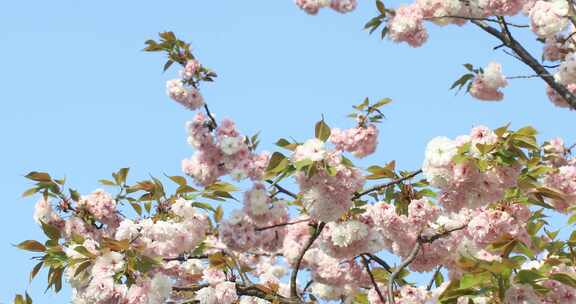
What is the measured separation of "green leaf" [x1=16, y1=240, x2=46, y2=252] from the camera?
4949 millimetres

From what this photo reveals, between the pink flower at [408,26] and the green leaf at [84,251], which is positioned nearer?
the green leaf at [84,251]

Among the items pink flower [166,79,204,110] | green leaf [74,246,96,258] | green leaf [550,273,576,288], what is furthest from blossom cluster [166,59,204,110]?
green leaf [550,273,576,288]

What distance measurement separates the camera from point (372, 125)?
680 centimetres

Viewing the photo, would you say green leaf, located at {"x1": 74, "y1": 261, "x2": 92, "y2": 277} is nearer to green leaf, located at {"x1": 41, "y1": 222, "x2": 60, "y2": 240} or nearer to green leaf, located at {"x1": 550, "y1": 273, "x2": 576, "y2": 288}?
green leaf, located at {"x1": 41, "y1": 222, "x2": 60, "y2": 240}

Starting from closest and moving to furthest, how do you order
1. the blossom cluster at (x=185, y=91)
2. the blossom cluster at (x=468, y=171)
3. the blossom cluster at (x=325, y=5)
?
the blossom cluster at (x=468, y=171)
the blossom cluster at (x=185, y=91)
the blossom cluster at (x=325, y=5)

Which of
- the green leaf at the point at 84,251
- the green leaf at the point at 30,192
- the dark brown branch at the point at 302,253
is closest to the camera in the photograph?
the green leaf at the point at 84,251

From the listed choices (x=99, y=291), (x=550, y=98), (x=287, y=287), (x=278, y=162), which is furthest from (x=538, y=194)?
(x=287, y=287)

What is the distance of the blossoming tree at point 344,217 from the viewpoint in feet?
13.6

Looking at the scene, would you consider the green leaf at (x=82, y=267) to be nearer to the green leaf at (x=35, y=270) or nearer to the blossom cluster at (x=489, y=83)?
the green leaf at (x=35, y=270)

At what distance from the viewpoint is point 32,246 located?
16.4 feet

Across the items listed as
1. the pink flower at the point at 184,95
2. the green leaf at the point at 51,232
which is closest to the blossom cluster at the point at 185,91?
the pink flower at the point at 184,95

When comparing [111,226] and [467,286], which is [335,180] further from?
[111,226]

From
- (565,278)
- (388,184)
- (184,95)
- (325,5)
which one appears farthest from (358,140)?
(565,278)

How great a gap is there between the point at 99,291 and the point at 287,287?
4364 mm
